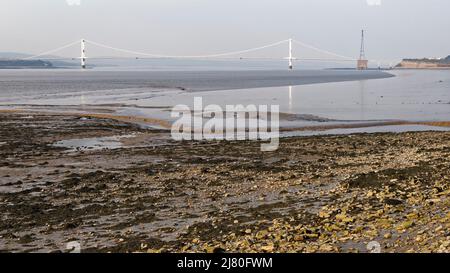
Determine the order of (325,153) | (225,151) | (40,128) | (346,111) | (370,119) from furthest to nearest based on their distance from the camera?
(346,111) → (370,119) → (40,128) → (225,151) → (325,153)

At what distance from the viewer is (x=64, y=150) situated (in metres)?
20.7

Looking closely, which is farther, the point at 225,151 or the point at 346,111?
the point at 346,111

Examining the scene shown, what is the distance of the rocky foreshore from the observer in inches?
323

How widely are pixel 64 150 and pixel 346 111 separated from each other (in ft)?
79.3

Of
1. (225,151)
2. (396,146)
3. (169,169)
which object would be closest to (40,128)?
(225,151)

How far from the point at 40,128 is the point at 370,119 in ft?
60.4

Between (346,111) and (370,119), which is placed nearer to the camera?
(370,119)

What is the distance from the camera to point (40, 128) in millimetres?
28203

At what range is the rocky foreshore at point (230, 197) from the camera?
8.20 metres

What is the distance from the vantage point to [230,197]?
11828 millimetres

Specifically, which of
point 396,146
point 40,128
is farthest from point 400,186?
point 40,128
